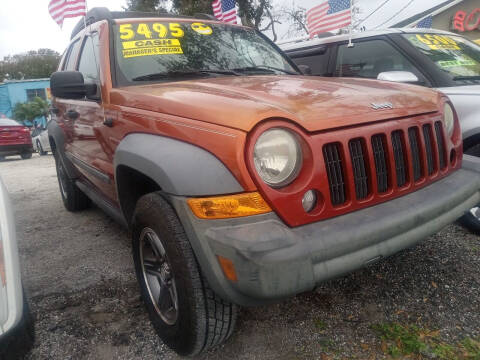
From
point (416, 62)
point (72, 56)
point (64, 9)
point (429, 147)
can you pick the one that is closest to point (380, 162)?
point (429, 147)

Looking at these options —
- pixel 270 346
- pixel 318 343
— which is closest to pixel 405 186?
pixel 318 343

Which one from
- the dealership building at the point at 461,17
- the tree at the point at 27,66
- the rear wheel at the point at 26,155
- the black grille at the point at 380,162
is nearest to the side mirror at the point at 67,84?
the black grille at the point at 380,162

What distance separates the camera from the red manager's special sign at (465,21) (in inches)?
747

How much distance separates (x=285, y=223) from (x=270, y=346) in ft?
A: 2.61

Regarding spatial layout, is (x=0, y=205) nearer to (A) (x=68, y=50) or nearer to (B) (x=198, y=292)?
(B) (x=198, y=292)

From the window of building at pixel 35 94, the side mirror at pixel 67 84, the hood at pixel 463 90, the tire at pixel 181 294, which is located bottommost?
the tire at pixel 181 294

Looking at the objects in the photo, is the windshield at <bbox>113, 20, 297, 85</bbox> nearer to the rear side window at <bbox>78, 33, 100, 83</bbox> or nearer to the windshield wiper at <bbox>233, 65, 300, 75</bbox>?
the windshield wiper at <bbox>233, 65, 300, 75</bbox>

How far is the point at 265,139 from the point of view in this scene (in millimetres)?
1454

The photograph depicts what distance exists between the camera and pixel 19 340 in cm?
136

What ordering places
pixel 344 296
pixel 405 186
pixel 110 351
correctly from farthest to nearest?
1. pixel 344 296
2. pixel 110 351
3. pixel 405 186

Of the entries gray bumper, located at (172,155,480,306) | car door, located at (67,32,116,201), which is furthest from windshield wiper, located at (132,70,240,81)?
gray bumper, located at (172,155,480,306)

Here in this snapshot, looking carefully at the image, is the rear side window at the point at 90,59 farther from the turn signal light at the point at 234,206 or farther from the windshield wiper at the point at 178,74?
the turn signal light at the point at 234,206

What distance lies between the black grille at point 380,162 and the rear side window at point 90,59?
6.15 ft

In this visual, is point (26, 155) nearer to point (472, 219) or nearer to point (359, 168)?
point (472, 219)
